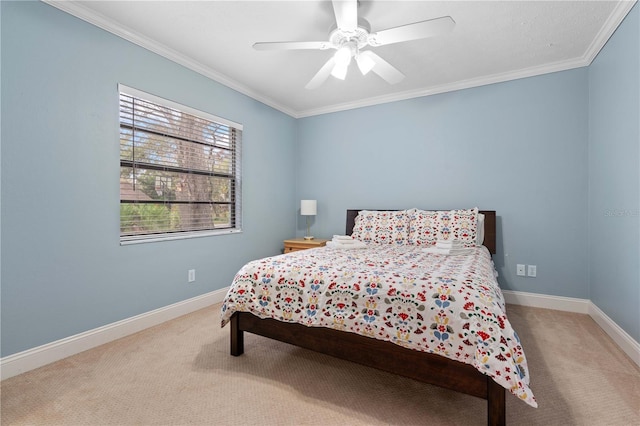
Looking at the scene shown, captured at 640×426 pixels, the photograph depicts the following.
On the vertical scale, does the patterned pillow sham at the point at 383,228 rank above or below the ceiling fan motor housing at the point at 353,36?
below

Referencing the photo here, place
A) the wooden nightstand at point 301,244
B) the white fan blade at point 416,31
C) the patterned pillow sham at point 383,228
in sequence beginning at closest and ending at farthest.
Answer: the white fan blade at point 416,31
the patterned pillow sham at point 383,228
the wooden nightstand at point 301,244

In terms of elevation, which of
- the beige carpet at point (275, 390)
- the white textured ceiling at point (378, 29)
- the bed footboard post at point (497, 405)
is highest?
the white textured ceiling at point (378, 29)

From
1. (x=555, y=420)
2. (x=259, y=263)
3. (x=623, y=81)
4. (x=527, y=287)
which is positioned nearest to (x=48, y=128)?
(x=259, y=263)

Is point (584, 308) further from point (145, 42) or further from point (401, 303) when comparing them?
point (145, 42)

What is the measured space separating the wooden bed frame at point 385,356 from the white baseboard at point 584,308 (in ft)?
4.93

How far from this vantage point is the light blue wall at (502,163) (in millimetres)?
3086

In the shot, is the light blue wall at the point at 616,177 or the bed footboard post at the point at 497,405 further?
the light blue wall at the point at 616,177

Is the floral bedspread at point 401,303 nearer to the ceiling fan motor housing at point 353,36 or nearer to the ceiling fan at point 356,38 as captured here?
the ceiling fan at point 356,38

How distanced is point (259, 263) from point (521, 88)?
10.8ft

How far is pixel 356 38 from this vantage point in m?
2.22

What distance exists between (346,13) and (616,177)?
245cm

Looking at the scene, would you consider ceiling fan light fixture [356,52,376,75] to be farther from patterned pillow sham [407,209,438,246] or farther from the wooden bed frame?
the wooden bed frame

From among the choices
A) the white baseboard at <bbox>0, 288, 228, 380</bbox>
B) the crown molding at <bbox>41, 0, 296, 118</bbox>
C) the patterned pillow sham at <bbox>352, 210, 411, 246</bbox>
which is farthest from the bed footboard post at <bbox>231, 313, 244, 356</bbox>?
the crown molding at <bbox>41, 0, 296, 118</bbox>

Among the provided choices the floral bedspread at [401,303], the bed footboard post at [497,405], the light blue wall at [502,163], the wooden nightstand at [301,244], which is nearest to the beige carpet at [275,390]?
the bed footboard post at [497,405]
